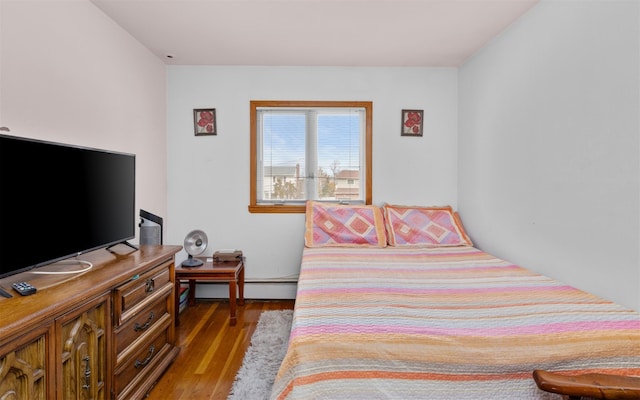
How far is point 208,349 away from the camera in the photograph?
2.43 meters

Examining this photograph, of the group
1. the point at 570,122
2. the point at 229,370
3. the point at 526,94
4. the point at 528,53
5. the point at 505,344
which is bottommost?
the point at 229,370

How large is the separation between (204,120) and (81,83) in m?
1.29

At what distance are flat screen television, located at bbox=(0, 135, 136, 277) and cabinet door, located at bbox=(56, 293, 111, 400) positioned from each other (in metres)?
0.31

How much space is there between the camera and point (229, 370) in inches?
84.7

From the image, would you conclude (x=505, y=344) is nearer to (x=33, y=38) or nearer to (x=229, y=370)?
(x=229, y=370)

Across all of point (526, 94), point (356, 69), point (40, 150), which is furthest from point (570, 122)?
point (40, 150)

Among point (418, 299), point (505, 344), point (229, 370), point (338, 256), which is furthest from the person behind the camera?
point (338, 256)

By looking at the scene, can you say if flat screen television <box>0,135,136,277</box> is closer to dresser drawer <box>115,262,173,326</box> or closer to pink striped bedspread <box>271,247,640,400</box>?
dresser drawer <box>115,262,173,326</box>

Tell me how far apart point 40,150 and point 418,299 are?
1.92 meters

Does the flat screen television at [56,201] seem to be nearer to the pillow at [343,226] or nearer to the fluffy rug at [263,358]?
the fluffy rug at [263,358]

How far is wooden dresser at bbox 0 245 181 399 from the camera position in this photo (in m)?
1.09

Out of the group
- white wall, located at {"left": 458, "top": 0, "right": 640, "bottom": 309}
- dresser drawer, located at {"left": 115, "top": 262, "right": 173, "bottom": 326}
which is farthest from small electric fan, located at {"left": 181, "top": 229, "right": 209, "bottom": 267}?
white wall, located at {"left": 458, "top": 0, "right": 640, "bottom": 309}

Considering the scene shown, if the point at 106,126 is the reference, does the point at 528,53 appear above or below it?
above

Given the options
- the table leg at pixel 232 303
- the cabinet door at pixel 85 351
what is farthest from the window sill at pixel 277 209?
the cabinet door at pixel 85 351
